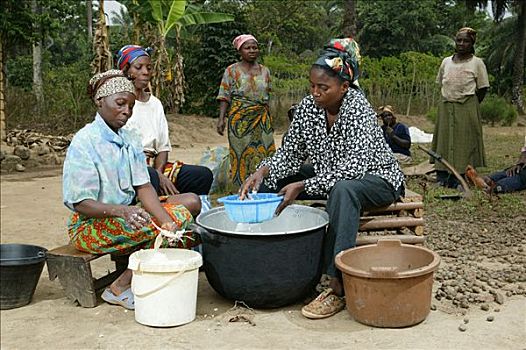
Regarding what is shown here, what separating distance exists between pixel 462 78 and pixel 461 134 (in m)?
0.60

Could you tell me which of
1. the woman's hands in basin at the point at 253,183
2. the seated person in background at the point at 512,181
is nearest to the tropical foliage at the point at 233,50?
the seated person in background at the point at 512,181

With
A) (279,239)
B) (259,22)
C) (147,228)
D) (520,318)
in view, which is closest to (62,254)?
(147,228)

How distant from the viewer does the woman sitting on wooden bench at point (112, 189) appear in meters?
3.18

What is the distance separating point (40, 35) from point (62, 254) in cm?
925

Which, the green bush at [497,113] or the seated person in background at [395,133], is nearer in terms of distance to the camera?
the seated person in background at [395,133]

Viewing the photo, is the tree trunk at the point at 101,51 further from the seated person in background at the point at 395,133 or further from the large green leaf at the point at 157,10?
the seated person in background at the point at 395,133

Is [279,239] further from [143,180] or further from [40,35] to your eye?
[40,35]

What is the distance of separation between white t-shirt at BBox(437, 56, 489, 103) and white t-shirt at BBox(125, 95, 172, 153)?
3.56m

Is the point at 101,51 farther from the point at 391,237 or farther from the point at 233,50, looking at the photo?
the point at 391,237

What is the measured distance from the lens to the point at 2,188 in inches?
311

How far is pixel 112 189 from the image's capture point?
3.30 m

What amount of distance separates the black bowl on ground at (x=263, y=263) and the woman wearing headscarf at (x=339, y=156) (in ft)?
0.38

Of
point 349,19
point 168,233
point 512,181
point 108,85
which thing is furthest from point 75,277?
point 349,19

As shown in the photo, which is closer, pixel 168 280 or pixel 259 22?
pixel 168 280
